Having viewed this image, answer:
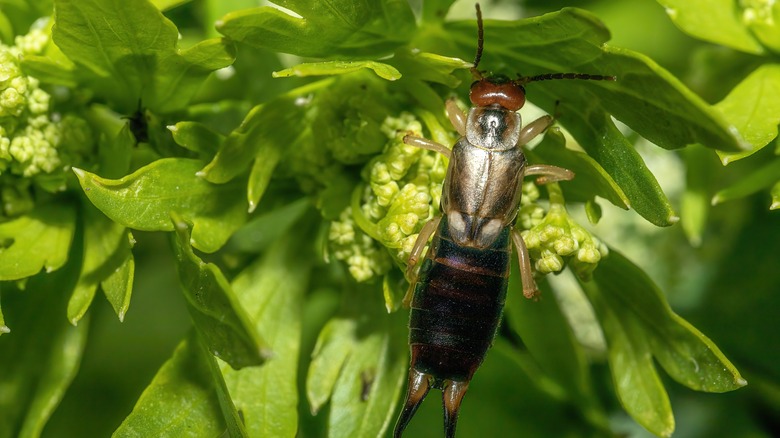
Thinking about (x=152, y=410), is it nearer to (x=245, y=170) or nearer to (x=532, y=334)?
(x=245, y=170)

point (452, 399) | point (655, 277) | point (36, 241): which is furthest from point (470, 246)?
point (655, 277)

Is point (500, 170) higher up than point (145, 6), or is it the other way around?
point (145, 6)

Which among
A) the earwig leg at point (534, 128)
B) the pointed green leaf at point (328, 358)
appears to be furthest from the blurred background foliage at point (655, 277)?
the earwig leg at point (534, 128)

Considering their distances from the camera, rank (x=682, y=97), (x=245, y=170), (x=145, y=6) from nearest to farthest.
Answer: (x=682, y=97), (x=145, y=6), (x=245, y=170)

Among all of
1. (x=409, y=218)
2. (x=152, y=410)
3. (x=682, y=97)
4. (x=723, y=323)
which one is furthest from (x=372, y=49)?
(x=723, y=323)

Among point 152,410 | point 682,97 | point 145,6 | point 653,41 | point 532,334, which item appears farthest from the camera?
point 653,41

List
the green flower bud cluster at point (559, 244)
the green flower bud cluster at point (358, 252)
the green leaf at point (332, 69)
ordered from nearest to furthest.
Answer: the green leaf at point (332, 69)
the green flower bud cluster at point (559, 244)
the green flower bud cluster at point (358, 252)

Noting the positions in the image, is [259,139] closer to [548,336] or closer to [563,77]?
[563,77]

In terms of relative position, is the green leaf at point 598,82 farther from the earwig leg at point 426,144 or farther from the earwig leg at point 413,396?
the earwig leg at point 413,396
